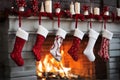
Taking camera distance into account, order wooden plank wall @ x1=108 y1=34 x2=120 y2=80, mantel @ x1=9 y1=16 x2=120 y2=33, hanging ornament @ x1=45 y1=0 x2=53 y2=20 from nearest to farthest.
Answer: mantel @ x1=9 y1=16 x2=120 y2=33 < hanging ornament @ x1=45 y1=0 x2=53 y2=20 < wooden plank wall @ x1=108 y1=34 x2=120 y2=80

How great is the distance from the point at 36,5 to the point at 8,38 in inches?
19.4

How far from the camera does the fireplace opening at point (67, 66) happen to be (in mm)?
3790

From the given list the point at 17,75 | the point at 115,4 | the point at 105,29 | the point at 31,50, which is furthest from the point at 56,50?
the point at 115,4

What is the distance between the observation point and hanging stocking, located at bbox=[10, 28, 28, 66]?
3.17m

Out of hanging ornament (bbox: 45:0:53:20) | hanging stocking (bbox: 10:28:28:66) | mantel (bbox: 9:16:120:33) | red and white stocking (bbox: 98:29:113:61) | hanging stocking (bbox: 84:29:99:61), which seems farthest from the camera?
red and white stocking (bbox: 98:29:113:61)

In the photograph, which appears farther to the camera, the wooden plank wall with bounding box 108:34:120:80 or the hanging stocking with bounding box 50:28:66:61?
the wooden plank wall with bounding box 108:34:120:80

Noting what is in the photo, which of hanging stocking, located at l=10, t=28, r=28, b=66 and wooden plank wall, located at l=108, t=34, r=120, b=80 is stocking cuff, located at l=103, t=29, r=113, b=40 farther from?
hanging stocking, located at l=10, t=28, r=28, b=66

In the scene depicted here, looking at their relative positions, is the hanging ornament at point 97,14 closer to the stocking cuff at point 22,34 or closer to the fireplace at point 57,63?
the fireplace at point 57,63

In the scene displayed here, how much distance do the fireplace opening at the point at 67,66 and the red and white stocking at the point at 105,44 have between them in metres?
0.23

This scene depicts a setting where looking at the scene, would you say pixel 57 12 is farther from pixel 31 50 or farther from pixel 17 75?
pixel 17 75

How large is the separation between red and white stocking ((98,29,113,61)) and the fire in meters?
0.53

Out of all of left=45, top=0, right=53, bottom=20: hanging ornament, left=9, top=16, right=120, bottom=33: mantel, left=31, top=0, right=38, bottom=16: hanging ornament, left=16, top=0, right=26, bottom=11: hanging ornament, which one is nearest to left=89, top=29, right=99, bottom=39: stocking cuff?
left=9, top=16, right=120, bottom=33: mantel

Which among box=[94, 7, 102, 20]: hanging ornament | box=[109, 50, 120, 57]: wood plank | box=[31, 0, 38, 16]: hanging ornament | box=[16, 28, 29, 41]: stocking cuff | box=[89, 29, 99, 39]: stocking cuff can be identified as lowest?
box=[109, 50, 120, 57]: wood plank

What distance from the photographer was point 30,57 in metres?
3.40
